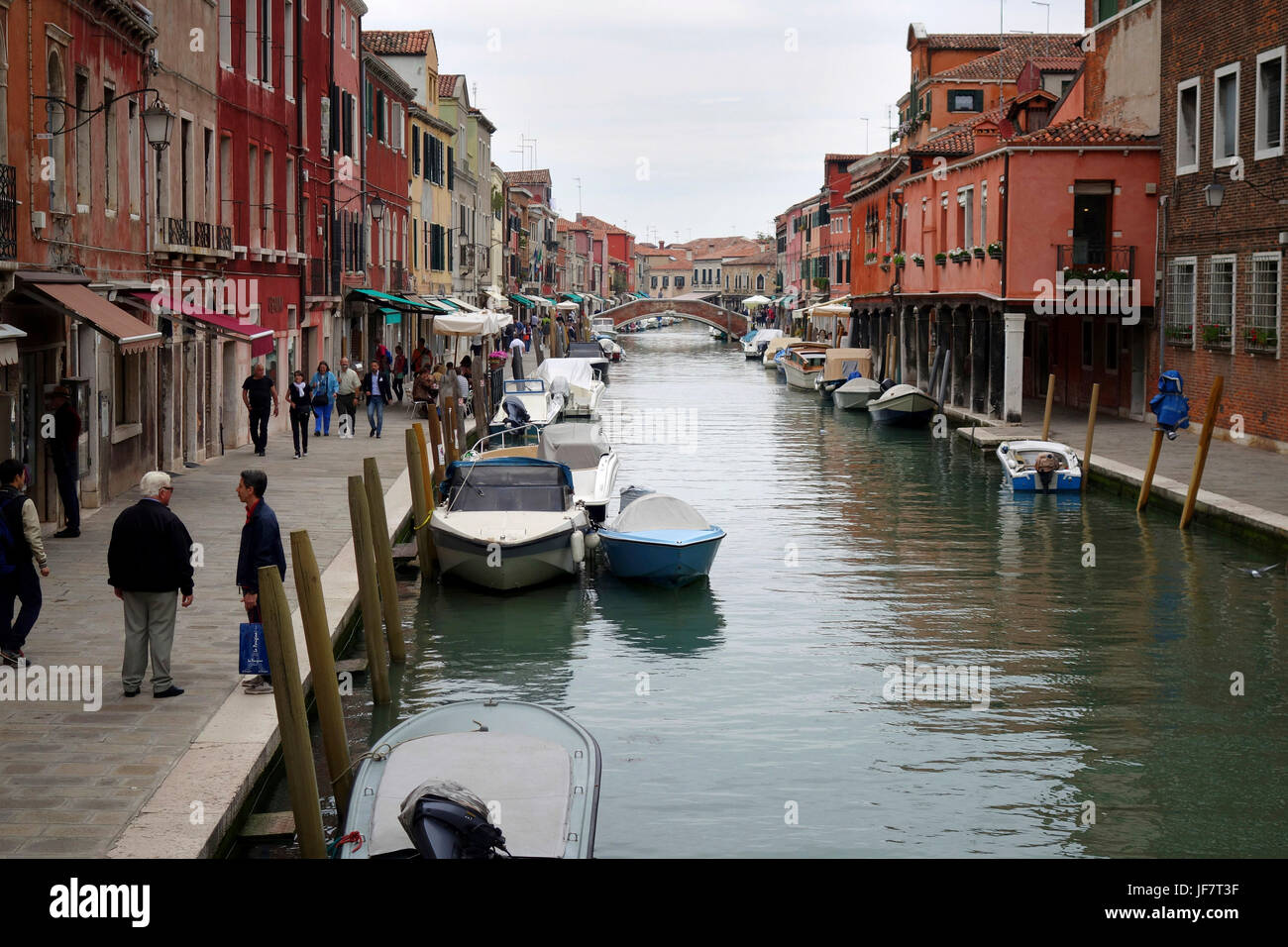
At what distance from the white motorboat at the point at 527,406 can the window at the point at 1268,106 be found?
643 inches

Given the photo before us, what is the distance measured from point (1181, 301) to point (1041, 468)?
23.6ft

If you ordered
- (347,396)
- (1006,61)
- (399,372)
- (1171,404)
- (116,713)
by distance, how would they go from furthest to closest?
(1006,61), (399,372), (347,396), (1171,404), (116,713)

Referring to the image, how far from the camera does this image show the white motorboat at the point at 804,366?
56.6 m

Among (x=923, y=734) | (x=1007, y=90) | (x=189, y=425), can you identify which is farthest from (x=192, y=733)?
(x=1007, y=90)

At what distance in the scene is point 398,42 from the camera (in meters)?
54.0

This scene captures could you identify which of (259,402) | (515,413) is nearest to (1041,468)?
(259,402)

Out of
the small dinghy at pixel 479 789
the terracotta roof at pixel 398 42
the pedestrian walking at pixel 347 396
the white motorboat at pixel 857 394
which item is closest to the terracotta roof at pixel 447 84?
the terracotta roof at pixel 398 42

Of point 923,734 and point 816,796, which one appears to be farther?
point 923,734

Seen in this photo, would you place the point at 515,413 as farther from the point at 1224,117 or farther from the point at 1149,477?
the point at 1149,477

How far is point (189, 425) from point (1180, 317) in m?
18.5

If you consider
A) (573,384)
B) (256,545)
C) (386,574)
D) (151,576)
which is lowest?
(386,574)
